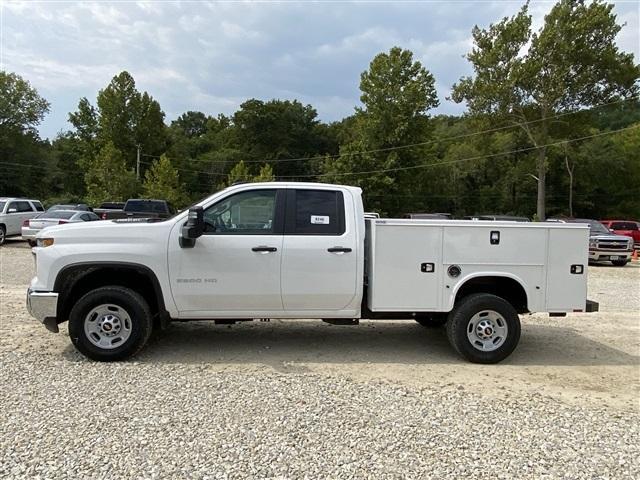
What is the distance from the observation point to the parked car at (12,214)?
20.3m

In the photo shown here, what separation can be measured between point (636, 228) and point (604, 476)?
28935 millimetres

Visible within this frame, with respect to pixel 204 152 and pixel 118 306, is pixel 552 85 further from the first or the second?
pixel 204 152

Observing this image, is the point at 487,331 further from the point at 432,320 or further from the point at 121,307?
the point at 121,307

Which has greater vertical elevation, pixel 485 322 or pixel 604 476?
pixel 485 322

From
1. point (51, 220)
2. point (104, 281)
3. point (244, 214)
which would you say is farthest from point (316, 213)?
point (51, 220)

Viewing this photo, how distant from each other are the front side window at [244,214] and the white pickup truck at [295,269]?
0.01 metres

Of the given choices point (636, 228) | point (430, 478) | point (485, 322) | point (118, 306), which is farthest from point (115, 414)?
point (636, 228)

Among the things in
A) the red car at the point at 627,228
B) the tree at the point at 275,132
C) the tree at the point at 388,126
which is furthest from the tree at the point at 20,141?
the red car at the point at 627,228

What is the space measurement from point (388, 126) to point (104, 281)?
45.8 m

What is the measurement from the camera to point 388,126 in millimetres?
49500

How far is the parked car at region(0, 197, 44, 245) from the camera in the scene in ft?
66.7

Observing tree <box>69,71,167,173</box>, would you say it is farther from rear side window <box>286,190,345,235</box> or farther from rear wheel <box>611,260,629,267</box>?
rear side window <box>286,190,345,235</box>

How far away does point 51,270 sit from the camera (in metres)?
5.70

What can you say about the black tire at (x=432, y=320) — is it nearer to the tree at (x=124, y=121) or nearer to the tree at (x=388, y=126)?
the tree at (x=388, y=126)
